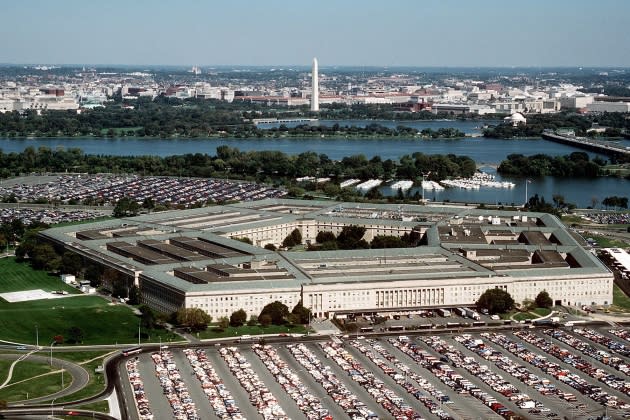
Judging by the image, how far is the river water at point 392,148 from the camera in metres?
55.2

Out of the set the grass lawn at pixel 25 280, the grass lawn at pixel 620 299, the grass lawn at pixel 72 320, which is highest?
the grass lawn at pixel 72 320

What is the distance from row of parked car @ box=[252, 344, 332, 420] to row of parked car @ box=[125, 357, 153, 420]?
276 centimetres

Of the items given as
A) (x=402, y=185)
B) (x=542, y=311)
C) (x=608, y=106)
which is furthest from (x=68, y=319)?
(x=608, y=106)

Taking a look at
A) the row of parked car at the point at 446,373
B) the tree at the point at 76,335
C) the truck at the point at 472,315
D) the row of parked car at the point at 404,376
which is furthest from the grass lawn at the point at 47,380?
the truck at the point at 472,315

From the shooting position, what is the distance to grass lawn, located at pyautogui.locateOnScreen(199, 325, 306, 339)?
25.6 metres

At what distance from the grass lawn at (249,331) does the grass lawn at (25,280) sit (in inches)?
230

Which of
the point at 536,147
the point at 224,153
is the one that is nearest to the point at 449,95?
the point at 536,147

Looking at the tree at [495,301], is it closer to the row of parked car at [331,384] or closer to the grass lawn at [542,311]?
the grass lawn at [542,311]

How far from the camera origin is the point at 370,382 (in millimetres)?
21672

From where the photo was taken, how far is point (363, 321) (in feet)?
89.8

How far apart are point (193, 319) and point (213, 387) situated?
4.74 metres

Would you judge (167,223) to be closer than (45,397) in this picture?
No

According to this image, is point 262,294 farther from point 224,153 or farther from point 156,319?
point 224,153

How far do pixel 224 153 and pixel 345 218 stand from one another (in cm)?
2488
